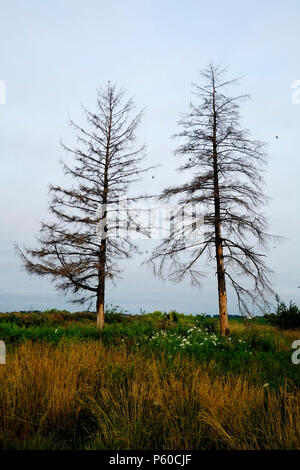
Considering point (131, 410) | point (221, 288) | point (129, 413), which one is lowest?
point (129, 413)

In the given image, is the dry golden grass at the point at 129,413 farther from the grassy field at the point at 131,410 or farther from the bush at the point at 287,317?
the bush at the point at 287,317

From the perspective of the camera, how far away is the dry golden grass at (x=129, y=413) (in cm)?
442

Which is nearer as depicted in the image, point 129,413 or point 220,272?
point 129,413

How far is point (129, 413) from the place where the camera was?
5.21 m

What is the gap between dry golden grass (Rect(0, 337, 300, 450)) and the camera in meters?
4.42

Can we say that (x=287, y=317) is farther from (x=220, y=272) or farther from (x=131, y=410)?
(x=131, y=410)

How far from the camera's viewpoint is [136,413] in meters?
4.94

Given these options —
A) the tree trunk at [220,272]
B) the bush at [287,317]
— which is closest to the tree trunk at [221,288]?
the tree trunk at [220,272]

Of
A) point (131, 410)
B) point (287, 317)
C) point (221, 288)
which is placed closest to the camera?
point (131, 410)

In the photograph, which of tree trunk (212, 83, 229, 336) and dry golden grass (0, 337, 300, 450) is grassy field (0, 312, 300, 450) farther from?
tree trunk (212, 83, 229, 336)

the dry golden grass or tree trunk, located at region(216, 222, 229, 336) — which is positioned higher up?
tree trunk, located at region(216, 222, 229, 336)

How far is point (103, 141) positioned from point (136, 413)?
49.0 ft

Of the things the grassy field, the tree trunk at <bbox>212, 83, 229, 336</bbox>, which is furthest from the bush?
the grassy field

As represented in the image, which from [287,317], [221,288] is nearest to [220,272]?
[221,288]
